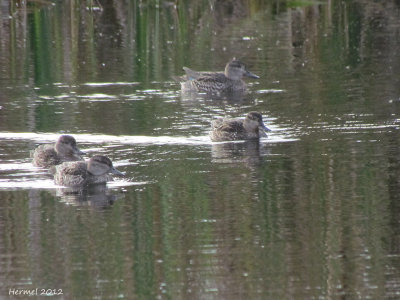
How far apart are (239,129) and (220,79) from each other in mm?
4423

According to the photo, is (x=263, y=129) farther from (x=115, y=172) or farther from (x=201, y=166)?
(x=115, y=172)

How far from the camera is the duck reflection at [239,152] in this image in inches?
479

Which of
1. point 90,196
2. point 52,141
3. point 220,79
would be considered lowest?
point 90,196

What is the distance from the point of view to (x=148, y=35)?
23.0m

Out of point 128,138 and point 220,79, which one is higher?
point 220,79

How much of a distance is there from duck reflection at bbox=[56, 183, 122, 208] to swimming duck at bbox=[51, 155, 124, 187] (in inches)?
2.9

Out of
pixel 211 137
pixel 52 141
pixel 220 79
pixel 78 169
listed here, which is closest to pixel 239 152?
pixel 211 137

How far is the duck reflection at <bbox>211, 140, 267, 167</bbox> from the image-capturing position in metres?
12.2

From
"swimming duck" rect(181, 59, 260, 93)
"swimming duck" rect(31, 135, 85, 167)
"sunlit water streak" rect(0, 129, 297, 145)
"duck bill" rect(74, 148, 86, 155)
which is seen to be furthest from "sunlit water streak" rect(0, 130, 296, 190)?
"swimming duck" rect(181, 59, 260, 93)

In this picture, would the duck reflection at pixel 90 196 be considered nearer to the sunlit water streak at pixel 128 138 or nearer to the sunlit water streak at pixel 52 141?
the sunlit water streak at pixel 52 141

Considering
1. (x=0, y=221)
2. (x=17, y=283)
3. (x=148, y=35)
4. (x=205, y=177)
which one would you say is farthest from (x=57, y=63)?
(x=17, y=283)

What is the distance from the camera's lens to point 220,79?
18109mm

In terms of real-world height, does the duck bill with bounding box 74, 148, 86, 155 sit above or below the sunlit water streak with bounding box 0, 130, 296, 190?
above

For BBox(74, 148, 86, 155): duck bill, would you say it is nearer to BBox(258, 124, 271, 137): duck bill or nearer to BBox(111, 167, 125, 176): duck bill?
BBox(111, 167, 125, 176): duck bill
